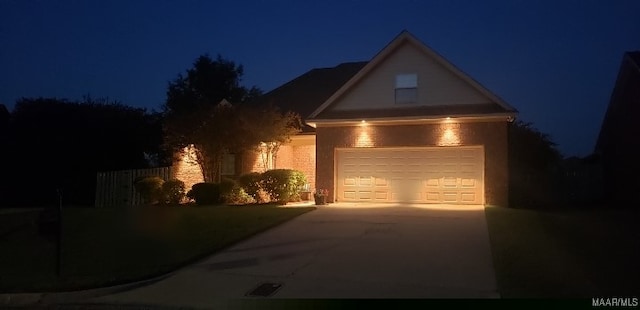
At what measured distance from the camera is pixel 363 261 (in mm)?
9922

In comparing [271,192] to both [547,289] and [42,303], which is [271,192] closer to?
[42,303]

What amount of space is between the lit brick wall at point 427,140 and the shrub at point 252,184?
81.4 inches

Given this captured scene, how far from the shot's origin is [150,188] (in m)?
20.5

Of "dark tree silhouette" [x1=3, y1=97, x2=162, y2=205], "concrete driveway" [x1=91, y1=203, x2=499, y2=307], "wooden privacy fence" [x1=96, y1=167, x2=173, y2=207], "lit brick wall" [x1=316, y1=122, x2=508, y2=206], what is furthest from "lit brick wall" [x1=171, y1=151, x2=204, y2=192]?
"concrete driveway" [x1=91, y1=203, x2=499, y2=307]

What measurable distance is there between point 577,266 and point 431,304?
304cm

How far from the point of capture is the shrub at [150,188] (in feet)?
67.3

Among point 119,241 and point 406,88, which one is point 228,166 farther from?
point 119,241

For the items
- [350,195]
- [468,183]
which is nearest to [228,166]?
[350,195]

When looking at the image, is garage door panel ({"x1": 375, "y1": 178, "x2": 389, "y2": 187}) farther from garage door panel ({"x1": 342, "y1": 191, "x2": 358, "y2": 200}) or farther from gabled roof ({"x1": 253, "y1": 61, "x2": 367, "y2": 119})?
gabled roof ({"x1": 253, "y1": 61, "x2": 367, "y2": 119})

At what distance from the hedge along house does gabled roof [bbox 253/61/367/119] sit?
156 inches

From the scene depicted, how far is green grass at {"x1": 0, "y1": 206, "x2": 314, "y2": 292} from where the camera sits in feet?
31.1

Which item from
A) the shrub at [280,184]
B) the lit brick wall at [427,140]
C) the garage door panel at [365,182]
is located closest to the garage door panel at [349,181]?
the garage door panel at [365,182]

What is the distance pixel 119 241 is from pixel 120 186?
10.1 meters

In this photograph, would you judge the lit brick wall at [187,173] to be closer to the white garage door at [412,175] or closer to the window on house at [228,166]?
the window on house at [228,166]
